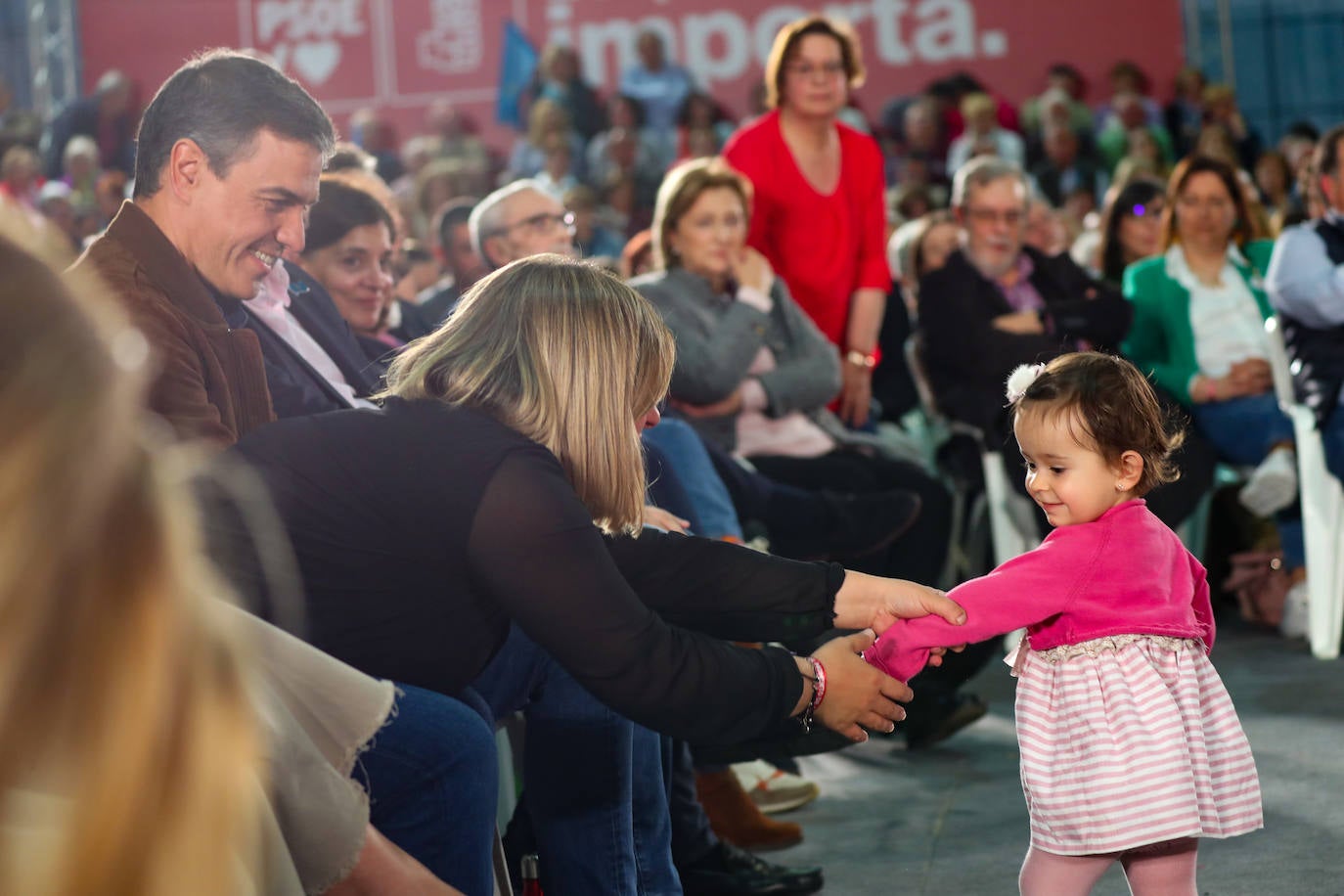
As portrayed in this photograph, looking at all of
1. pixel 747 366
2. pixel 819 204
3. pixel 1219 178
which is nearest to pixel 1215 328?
pixel 1219 178

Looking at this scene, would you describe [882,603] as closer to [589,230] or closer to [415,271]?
[415,271]

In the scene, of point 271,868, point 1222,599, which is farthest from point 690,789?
point 1222,599

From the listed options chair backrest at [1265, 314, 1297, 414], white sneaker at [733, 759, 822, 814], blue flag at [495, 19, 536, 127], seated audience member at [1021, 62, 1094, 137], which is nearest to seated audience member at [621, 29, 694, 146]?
blue flag at [495, 19, 536, 127]

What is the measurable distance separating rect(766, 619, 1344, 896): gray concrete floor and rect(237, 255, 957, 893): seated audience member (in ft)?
2.34

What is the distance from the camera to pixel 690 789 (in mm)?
2570

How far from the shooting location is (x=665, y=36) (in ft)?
36.2

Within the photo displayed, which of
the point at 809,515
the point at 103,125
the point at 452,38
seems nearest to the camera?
the point at 809,515

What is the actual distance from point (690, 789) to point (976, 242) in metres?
2.52

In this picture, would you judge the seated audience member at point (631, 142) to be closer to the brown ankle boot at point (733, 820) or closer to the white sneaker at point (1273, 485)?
the white sneaker at point (1273, 485)

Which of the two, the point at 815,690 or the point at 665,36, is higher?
the point at 665,36

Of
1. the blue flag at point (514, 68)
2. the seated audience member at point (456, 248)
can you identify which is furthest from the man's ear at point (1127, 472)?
the blue flag at point (514, 68)

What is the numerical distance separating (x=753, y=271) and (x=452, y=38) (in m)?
7.80

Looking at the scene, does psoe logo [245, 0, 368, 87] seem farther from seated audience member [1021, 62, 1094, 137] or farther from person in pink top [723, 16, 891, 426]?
person in pink top [723, 16, 891, 426]

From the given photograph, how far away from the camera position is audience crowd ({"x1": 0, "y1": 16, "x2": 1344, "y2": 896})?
72 centimetres
